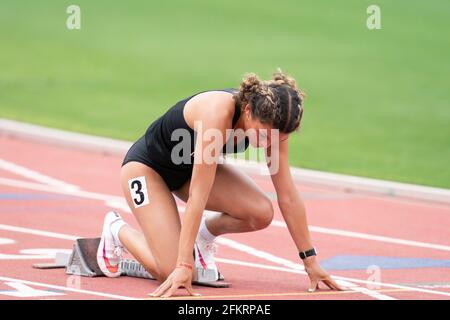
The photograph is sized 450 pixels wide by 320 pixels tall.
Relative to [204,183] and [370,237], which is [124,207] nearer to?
[370,237]

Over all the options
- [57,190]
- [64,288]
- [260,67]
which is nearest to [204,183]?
[64,288]

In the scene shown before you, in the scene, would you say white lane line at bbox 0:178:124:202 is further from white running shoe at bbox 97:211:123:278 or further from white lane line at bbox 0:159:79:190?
white running shoe at bbox 97:211:123:278

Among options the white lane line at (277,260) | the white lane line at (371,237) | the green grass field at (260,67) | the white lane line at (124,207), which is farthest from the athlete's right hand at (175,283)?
the green grass field at (260,67)

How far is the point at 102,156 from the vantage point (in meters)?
15.7

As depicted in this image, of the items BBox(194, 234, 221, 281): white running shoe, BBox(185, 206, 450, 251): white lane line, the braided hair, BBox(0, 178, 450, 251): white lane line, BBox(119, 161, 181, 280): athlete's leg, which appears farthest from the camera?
BBox(0, 178, 450, 251): white lane line

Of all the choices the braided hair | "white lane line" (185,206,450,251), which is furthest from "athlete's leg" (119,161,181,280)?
"white lane line" (185,206,450,251)

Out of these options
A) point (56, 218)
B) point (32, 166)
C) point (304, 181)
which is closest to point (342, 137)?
point (304, 181)

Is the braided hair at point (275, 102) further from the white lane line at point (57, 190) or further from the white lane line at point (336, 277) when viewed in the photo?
the white lane line at point (57, 190)

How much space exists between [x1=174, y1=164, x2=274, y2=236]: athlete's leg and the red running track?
489mm

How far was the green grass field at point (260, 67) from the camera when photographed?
1700 cm

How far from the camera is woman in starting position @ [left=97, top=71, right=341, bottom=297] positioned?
802 centimetres

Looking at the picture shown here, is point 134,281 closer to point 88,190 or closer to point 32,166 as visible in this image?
point 88,190

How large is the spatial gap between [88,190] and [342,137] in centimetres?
533
